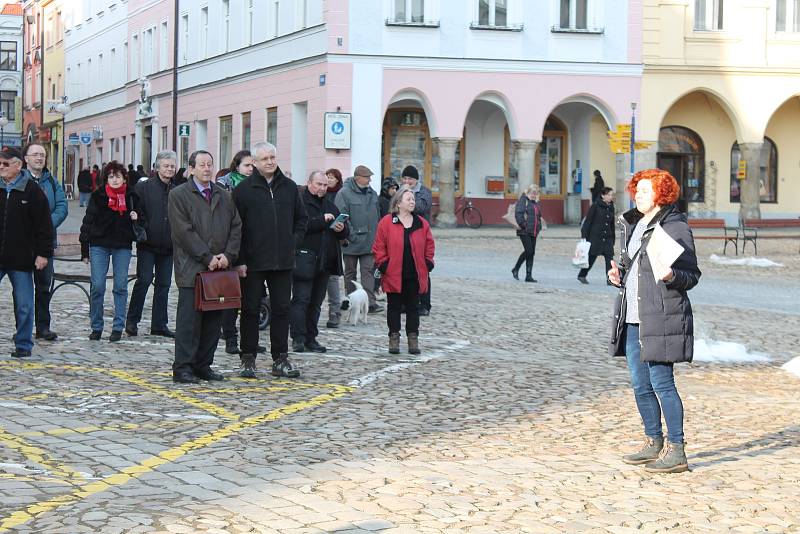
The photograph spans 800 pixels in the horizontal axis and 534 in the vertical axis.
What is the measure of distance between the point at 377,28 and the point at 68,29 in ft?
142

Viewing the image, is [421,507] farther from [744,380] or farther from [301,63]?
[301,63]

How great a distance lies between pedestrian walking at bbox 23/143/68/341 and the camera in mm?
13688

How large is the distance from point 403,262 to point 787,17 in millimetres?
33821

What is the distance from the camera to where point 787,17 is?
44688mm

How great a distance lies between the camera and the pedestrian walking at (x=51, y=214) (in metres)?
13.7

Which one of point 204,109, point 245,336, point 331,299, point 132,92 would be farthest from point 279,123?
point 245,336

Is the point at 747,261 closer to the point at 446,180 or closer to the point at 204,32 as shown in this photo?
the point at 446,180

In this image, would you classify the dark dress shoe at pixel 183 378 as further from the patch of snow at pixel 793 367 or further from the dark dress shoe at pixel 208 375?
the patch of snow at pixel 793 367

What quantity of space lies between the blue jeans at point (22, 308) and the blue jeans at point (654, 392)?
6.35 m

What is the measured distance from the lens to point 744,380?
12680mm

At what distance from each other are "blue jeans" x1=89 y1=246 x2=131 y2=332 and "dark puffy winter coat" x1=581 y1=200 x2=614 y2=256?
1177 cm

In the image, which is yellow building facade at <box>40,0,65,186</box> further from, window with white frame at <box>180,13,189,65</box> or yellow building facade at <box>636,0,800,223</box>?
yellow building facade at <box>636,0,800,223</box>

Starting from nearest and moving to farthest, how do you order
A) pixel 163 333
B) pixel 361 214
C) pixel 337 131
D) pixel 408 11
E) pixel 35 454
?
1. pixel 35 454
2. pixel 163 333
3. pixel 361 214
4. pixel 337 131
5. pixel 408 11

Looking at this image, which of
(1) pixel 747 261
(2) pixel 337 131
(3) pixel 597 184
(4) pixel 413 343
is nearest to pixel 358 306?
(4) pixel 413 343
